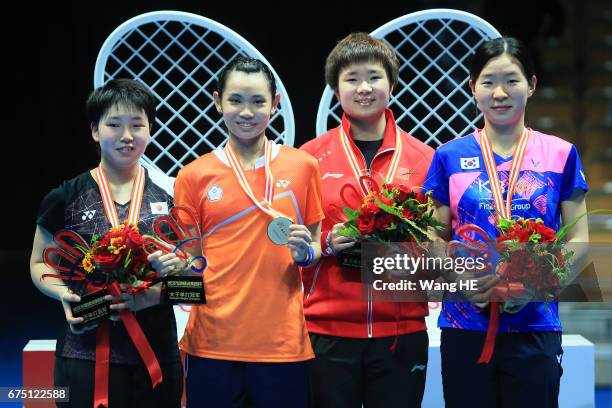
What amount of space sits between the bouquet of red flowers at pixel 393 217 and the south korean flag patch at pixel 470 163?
0.66 feet

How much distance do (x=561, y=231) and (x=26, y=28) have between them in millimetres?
5158

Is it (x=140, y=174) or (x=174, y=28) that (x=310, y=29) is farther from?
(x=140, y=174)

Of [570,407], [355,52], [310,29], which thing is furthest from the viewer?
[310,29]

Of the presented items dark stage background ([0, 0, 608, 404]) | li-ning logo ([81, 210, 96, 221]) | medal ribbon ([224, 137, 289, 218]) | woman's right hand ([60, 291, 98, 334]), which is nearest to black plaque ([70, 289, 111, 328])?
woman's right hand ([60, 291, 98, 334])

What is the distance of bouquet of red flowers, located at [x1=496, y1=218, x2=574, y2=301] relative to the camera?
8.91 ft

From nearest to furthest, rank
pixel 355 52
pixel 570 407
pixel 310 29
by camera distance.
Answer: pixel 355 52
pixel 570 407
pixel 310 29

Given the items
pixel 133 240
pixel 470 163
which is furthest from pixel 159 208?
pixel 470 163

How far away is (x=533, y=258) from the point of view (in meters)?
2.71

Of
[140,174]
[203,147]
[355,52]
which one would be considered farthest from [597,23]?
[140,174]

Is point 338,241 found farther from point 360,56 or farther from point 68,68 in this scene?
point 68,68

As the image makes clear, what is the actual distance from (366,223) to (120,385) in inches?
38.1

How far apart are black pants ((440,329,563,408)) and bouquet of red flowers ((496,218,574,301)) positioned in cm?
22

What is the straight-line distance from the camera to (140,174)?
313 cm

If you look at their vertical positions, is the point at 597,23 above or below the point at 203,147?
above
